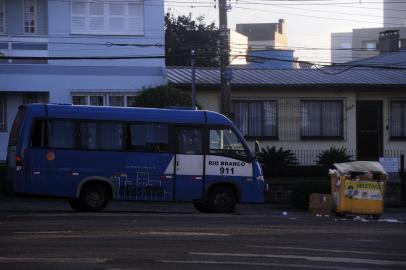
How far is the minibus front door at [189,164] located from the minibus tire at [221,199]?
373 millimetres

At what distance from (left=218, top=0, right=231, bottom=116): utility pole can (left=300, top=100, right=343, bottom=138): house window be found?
554 centimetres

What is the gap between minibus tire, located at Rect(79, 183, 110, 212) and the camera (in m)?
17.7

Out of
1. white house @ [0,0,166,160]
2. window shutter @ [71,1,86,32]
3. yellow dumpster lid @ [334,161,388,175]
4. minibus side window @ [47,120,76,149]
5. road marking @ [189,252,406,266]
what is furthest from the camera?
window shutter @ [71,1,86,32]

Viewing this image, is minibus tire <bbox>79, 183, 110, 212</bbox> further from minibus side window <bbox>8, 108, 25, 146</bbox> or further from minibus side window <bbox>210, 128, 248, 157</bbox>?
minibus side window <bbox>210, 128, 248, 157</bbox>

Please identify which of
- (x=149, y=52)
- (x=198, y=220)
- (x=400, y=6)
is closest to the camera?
(x=198, y=220)

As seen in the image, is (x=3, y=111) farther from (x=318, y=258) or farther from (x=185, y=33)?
(x=185, y=33)

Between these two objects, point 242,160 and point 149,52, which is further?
point 149,52

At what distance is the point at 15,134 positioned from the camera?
58.1 feet

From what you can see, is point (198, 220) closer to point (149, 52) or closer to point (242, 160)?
point (242, 160)

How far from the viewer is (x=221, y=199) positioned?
60.5 ft

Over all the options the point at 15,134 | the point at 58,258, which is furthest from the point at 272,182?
the point at 58,258

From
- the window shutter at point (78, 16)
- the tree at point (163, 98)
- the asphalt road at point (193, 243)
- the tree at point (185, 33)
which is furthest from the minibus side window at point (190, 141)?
the tree at point (185, 33)

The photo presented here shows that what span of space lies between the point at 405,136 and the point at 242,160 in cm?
1452

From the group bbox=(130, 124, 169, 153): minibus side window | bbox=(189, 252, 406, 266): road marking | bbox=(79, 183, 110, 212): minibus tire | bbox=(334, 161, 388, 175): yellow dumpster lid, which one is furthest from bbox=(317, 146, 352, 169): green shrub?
bbox=(189, 252, 406, 266): road marking
